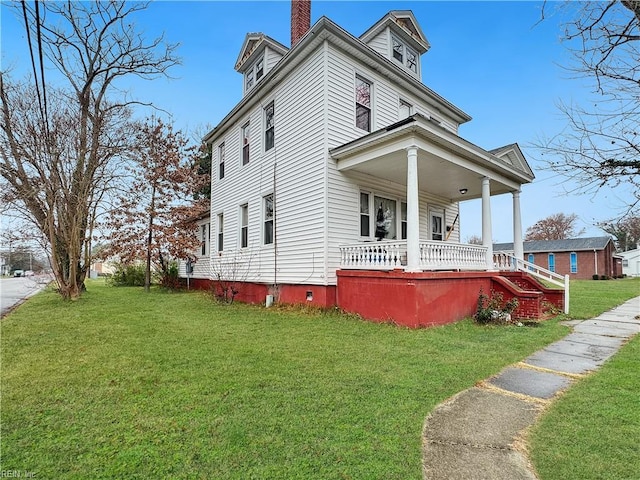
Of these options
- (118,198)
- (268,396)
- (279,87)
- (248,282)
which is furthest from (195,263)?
(268,396)

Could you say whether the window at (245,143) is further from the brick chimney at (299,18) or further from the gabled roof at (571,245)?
the gabled roof at (571,245)

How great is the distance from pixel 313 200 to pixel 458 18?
535cm

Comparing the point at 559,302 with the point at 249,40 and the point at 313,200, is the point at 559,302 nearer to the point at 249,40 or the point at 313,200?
the point at 313,200

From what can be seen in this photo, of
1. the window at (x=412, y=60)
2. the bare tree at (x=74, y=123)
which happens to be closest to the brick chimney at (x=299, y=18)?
the window at (x=412, y=60)

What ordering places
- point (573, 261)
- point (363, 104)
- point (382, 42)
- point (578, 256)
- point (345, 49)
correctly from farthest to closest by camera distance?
point (573, 261) < point (578, 256) < point (382, 42) < point (363, 104) < point (345, 49)

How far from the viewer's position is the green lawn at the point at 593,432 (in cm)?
239

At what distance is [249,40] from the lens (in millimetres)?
13891

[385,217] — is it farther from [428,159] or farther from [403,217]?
[428,159]

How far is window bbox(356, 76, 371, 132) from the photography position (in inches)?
396

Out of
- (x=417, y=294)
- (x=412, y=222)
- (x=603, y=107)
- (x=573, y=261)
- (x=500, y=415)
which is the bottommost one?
(x=500, y=415)

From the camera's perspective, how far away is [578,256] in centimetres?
3219

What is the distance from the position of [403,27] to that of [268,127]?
5.93 m

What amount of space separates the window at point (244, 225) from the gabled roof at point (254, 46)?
574 centimetres

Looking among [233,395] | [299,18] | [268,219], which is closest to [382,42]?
[299,18]
